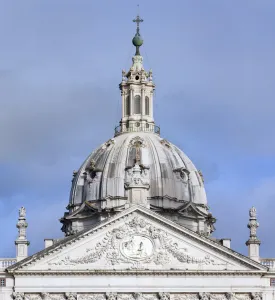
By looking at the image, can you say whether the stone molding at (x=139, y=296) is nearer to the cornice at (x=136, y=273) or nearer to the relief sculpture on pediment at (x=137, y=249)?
the cornice at (x=136, y=273)

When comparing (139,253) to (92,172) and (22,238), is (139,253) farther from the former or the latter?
(92,172)

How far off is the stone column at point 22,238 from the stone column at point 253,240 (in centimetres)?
1518

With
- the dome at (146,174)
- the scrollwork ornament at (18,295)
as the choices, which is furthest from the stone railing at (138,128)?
the scrollwork ornament at (18,295)

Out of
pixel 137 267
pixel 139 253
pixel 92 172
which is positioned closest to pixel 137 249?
pixel 139 253

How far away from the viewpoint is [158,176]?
517ft

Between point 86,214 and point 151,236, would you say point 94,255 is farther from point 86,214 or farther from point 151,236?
point 86,214

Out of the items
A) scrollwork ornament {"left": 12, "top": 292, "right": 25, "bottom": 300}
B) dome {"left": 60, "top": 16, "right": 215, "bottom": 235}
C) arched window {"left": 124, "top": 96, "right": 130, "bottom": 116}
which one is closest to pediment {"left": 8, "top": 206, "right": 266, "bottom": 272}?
scrollwork ornament {"left": 12, "top": 292, "right": 25, "bottom": 300}

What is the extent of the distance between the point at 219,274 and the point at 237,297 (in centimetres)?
196

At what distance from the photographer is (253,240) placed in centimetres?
13725

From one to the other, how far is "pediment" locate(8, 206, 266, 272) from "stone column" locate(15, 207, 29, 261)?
131 centimetres

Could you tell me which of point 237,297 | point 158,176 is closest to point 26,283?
point 237,297

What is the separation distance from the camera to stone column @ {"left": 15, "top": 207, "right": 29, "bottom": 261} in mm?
137250

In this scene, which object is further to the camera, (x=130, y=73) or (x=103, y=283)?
(x=130, y=73)

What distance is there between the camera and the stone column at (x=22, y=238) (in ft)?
450
